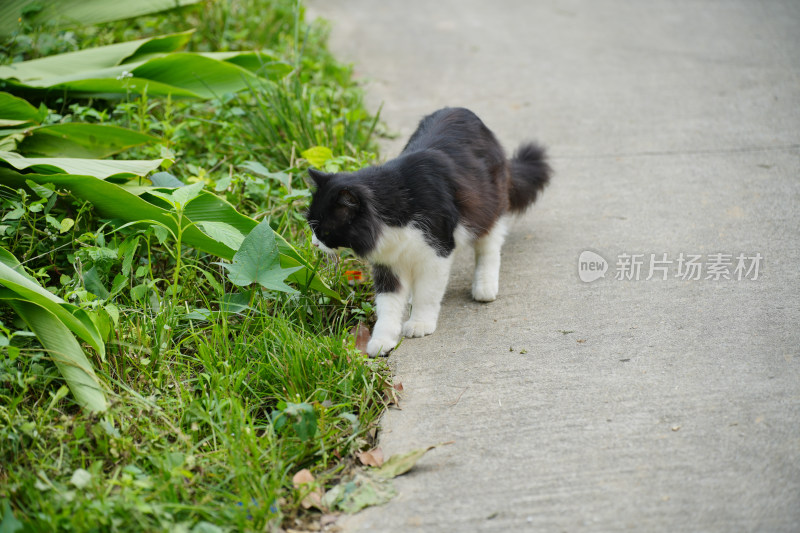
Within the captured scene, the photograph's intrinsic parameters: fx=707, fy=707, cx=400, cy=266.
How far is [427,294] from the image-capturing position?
2.88 meters

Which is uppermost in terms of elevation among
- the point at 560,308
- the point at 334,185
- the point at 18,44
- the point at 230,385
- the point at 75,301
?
the point at 18,44

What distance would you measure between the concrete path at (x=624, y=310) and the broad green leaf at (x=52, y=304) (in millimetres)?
1028

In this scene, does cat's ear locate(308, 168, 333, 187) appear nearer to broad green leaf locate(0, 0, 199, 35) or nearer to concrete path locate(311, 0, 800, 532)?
concrete path locate(311, 0, 800, 532)

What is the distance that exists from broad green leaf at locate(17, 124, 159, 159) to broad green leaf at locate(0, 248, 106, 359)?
1.09 m

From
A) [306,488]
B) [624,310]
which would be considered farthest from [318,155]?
[306,488]

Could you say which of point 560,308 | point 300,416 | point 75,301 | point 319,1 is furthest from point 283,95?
point 319,1

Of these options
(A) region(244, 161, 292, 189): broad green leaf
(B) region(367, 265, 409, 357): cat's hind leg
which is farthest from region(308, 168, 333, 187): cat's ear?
(A) region(244, 161, 292, 189): broad green leaf

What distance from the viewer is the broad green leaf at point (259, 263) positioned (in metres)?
2.60

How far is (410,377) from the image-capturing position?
8.57 ft

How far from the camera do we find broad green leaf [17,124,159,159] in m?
3.31

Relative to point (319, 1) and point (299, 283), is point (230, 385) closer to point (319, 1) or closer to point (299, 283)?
point (299, 283)

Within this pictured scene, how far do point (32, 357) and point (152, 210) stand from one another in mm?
732
